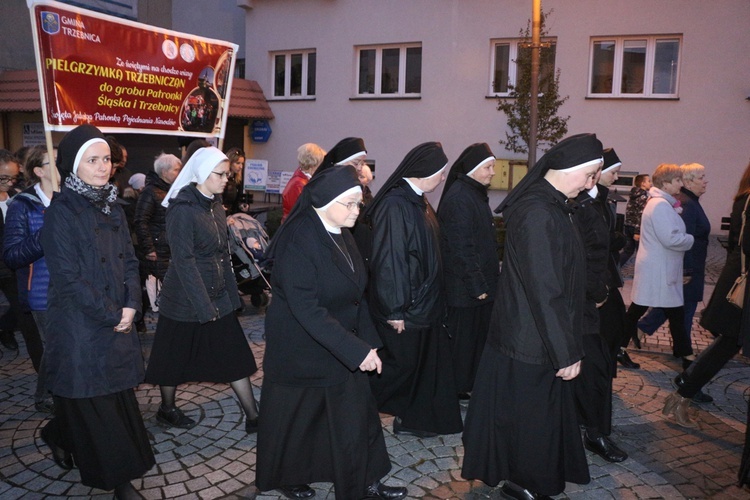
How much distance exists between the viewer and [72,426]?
370cm

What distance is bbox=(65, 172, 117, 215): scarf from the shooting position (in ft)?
11.9

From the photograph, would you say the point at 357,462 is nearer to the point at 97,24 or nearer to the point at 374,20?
the point at 97,24

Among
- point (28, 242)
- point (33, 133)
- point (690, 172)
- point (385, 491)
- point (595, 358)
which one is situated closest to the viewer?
point (385, 491)

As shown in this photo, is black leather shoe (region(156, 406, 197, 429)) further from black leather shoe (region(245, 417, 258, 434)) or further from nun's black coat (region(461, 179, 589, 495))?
nun's black coat (region(461, 179, 589, 495))

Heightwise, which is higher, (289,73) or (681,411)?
(289,73)

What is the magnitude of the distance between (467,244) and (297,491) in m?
2.37

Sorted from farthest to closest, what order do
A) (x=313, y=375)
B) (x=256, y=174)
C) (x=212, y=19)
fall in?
(x=212, y=19)
(x=256, y=174)
(x=313, y=375)

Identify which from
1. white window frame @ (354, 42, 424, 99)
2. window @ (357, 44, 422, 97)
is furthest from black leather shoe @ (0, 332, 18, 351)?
window @ (357, 44, 422, 97)

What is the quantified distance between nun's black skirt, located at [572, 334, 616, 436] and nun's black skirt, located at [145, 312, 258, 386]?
2.39 metres

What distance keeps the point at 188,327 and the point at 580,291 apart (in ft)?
9.03

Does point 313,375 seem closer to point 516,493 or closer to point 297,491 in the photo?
point 297,491

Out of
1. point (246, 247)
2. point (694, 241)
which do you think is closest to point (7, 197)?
point (246, 247)

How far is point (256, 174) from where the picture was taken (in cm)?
1548

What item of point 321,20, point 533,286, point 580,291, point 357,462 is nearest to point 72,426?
point 357,462
